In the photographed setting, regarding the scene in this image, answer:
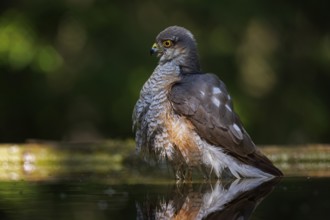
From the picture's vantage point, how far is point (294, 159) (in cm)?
703

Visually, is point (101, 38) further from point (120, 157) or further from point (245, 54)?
point (120, 157)

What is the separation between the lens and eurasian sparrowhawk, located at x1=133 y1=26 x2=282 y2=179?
20.0ft

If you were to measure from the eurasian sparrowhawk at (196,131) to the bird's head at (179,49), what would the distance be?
14.5 inches

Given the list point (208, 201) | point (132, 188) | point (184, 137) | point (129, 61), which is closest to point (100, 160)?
point (184, 137)

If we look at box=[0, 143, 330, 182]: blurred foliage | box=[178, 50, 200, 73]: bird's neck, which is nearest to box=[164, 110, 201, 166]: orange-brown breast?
box=[0, 143, 330, 182]: blurred foliage

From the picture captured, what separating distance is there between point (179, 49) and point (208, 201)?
2.37 m

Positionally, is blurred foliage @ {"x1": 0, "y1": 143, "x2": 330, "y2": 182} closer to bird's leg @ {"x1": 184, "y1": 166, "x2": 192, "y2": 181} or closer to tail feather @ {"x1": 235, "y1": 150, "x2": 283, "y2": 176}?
bird's leg @ {"x1": 184, "y1": 166, "x2": 192, "y2": 181}

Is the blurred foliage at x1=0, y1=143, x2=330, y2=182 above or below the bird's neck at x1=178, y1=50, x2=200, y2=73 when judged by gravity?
below

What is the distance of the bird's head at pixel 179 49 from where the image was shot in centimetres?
675

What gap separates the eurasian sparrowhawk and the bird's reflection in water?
0.39 m

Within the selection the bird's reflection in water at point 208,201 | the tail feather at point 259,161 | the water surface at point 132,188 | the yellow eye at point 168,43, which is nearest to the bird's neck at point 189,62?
the yellow eye at point 168,43

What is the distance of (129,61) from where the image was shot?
11859 millimetres

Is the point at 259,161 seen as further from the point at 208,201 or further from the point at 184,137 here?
the point at 208,201

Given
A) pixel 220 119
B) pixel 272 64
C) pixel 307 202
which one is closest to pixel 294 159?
pixel 220 119
